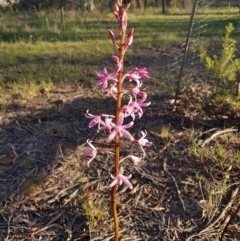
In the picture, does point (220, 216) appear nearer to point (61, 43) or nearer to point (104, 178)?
point (104, 178)

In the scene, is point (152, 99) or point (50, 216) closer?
point (50, 216)

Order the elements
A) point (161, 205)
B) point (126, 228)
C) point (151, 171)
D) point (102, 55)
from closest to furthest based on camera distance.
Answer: point (126, 228) → point (161, 205) → point (151, 171) → point (102, 55)

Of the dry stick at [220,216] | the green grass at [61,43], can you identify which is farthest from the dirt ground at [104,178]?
the green grass at [61,43]

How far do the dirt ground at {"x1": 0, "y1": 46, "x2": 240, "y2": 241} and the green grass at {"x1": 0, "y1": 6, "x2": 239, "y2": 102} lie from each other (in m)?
1.00

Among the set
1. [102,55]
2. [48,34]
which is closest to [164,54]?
[102,55]

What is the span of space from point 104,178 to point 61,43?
4989mm

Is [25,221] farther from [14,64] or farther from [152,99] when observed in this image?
[14,64]

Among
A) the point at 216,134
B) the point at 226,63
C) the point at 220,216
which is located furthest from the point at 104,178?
the point at 226,63

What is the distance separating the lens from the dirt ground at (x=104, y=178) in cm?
285

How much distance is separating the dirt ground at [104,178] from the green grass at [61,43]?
100cm

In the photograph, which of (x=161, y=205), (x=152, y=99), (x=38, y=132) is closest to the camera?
(x=161, y=205)

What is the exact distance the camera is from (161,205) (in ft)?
10.1

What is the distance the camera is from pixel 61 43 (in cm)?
779

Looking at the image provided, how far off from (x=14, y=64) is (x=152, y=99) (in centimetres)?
255
